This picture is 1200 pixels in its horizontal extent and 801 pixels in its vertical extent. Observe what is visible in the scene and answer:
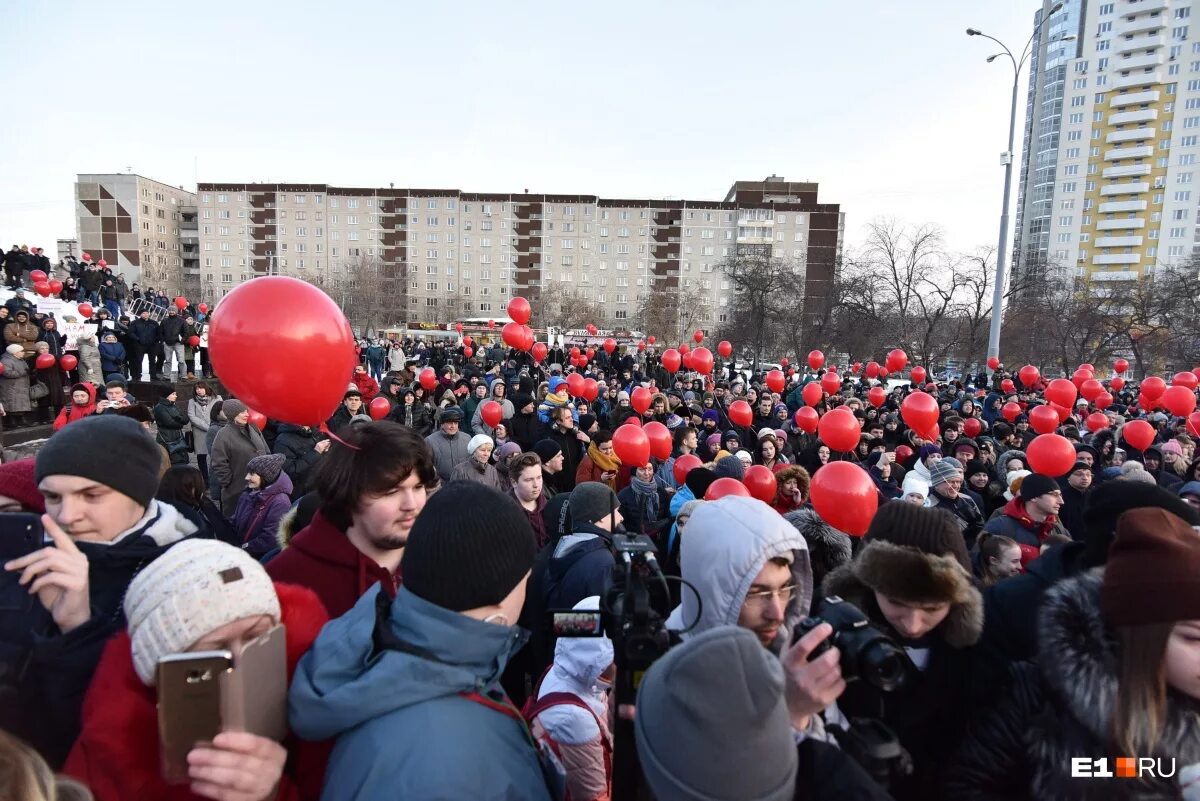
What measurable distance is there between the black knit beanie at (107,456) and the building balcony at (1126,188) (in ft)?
306

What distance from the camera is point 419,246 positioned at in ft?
254

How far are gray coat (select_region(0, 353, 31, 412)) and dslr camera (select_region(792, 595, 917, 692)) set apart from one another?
1081 centimetres

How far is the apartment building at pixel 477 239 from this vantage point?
7575cm

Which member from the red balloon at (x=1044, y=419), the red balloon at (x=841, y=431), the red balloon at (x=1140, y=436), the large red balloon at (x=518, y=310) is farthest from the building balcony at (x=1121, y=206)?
the red balloon at (x=841, y=431)

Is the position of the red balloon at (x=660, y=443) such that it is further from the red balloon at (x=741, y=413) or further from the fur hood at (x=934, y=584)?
the fur hood at (x=934, y=584)

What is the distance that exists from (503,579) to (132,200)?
95.2m

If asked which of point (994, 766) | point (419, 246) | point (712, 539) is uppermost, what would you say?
point (419, 246)

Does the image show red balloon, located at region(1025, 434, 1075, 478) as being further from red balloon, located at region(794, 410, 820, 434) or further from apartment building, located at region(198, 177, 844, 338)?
apartment building, located at region(198, 177, 844, 338)

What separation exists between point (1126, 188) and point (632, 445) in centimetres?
9057

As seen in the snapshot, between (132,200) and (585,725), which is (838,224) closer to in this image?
(585,725)

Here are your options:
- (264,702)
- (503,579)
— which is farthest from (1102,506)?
(264,702)

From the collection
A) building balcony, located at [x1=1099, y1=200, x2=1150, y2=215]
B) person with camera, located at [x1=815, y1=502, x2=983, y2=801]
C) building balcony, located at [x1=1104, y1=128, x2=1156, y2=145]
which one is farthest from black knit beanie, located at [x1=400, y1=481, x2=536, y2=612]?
building balcony, located at [x1=1104, y1=128, x2=1156, y2=145]

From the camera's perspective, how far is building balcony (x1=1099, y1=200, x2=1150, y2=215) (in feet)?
224

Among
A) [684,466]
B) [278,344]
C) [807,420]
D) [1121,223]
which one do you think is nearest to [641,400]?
[807,420]
